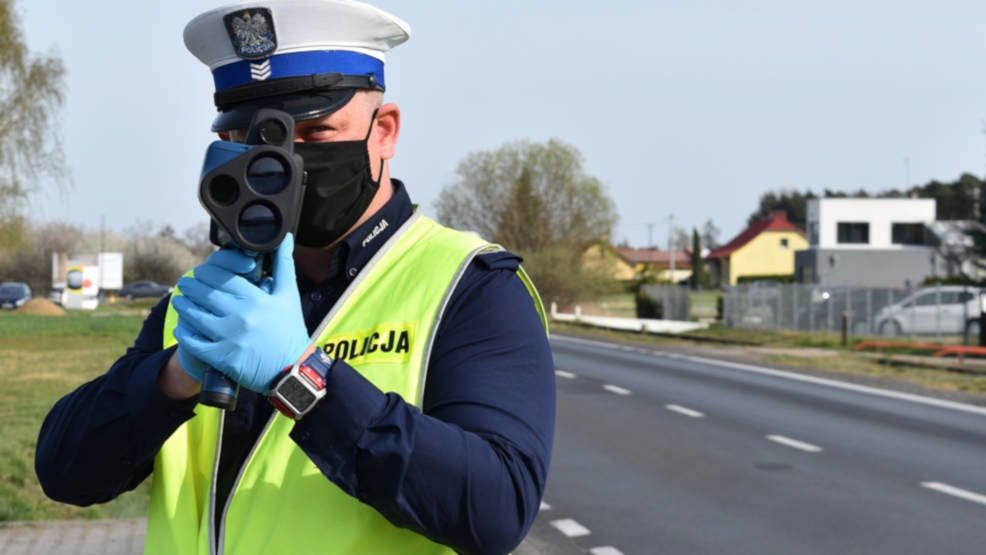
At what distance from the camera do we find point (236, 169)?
54.7 inches

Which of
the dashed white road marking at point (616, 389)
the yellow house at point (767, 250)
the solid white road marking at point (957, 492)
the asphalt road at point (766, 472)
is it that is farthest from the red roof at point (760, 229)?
the solid white road marking at point (957, 492)

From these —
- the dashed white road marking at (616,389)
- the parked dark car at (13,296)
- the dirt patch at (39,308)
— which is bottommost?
the dashed white road marking at (616,389)

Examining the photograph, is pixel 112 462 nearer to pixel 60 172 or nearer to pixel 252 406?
pixel 252 406

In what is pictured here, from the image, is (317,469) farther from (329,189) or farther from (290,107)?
(290,107)

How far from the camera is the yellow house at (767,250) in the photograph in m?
88.4

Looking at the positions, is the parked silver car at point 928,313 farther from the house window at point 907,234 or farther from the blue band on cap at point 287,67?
the house window at point 907,234

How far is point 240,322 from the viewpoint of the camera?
4.69ft

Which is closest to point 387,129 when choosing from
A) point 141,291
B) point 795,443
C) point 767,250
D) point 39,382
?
point 795,443

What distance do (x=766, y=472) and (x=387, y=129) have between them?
762 cm


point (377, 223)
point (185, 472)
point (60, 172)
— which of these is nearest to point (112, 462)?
point (185, 472)

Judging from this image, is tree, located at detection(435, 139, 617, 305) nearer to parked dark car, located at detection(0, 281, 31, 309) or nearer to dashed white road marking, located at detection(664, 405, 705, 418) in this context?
parked dark car, located at detection(0, 281, 31, 309)

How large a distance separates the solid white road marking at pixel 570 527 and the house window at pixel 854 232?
6091cm

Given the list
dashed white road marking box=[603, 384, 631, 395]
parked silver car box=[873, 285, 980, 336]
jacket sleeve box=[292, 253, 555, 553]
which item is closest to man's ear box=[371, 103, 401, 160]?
jacket sleeve box=[292, 253, 555, 553]

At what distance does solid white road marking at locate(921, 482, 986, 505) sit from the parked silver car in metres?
21.0
